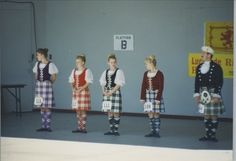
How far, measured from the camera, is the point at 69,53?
12930 millimetres

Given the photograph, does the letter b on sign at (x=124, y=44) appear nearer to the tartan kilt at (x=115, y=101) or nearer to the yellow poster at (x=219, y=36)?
the yellow poster at (x=219, y=36)

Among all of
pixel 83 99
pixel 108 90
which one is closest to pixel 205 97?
pixel 108 90

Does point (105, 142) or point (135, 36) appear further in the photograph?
point (135, 36)

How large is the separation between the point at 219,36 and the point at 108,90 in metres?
2.81

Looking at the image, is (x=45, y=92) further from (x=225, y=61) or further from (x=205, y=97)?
(x=225, y=61)

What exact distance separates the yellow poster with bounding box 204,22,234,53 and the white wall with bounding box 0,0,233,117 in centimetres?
12

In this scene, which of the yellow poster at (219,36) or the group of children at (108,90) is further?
the yellow poster at (219,36)

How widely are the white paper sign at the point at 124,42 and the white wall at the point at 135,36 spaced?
0.28 ft

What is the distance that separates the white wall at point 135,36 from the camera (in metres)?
11.7

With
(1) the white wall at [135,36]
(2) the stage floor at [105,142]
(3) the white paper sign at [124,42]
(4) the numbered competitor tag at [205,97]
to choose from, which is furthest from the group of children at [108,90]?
(3) the white paper sign at [124,42]

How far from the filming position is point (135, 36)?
1220 centimetres

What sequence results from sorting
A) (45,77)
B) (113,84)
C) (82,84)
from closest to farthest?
(113,84) → (82,84) → (45,77)

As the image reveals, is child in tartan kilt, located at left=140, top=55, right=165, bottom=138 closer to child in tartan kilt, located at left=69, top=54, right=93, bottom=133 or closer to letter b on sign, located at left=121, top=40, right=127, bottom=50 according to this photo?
child in tartan kilt, located at left=69, top=54, right=93, bottom=133

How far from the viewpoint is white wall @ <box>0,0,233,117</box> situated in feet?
38.3
